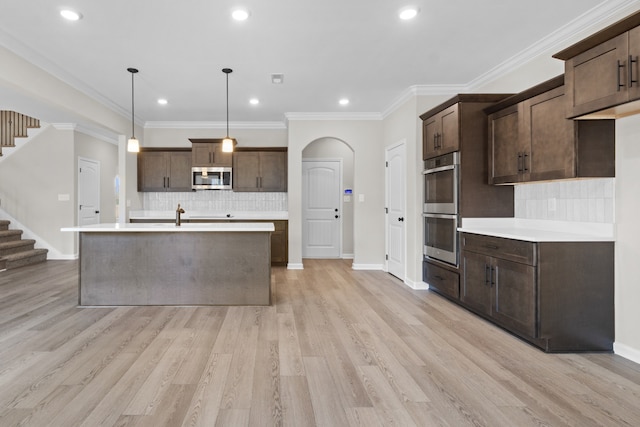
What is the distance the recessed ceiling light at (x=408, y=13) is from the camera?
315 centimetres

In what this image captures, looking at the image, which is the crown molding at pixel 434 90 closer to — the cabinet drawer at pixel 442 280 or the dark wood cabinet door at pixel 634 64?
the cabinet drawer at pixel 442 280

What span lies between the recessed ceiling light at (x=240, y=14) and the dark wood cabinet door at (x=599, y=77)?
2530 mm

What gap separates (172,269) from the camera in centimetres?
426

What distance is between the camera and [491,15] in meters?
3.26

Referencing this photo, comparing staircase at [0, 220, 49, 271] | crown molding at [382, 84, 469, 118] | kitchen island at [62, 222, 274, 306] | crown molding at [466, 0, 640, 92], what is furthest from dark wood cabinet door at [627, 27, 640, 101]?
staircase at [0, 220, 49, 271]

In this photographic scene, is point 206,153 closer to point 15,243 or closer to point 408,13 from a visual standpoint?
point 15,243

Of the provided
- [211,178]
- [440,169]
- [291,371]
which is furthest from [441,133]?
[211,178]

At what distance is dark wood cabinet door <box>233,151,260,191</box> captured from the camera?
23.5ft

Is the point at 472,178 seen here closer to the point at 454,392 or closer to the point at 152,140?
the point at 454,392

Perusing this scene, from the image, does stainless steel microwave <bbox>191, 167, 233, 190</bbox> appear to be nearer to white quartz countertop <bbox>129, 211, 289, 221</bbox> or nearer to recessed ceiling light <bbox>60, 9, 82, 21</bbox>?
white quartz countertop <bbox>129, 211, 289, 221</bbox>

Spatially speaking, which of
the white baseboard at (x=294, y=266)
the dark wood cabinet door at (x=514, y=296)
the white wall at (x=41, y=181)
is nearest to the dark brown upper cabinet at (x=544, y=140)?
the dark wood cabinet door at (x=514, y=296)

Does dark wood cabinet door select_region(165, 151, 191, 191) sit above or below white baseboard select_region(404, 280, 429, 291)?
above

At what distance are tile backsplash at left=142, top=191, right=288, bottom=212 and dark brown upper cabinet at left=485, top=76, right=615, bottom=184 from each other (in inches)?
173

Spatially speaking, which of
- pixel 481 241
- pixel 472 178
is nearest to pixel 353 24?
pixel 472 178
